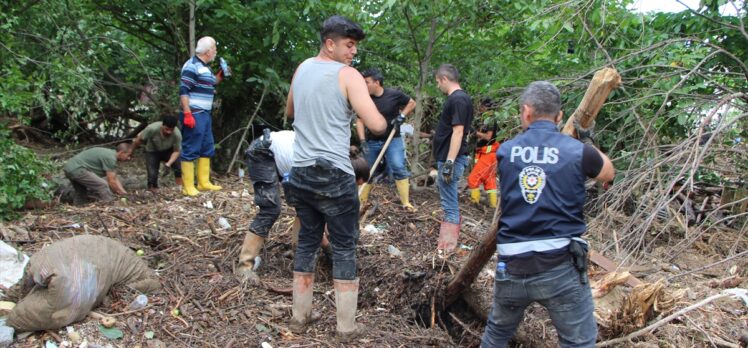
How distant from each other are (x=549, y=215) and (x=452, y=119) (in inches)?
105

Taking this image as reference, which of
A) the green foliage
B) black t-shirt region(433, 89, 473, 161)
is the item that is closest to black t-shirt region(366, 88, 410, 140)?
the green foliage

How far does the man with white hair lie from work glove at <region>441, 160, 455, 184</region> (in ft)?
9.85

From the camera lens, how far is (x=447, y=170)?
5234 millimetres

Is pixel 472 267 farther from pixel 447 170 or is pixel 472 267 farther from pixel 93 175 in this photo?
pixel 93 175

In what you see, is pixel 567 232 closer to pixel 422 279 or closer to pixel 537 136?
pixel 537 136

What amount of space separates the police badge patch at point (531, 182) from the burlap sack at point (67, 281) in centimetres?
266

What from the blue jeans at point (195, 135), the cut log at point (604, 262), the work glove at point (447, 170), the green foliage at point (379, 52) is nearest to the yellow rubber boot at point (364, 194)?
the work glove at point (447, 170)

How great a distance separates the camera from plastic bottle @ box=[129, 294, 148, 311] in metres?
3.80

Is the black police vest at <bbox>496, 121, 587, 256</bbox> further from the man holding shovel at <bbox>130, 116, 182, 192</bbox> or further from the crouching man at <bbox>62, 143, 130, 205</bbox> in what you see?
the man holding shovel at <bbox>130, 116, 182, 192</bbox>

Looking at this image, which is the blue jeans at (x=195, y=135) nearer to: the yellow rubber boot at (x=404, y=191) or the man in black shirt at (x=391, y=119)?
the man in black shirt at (x=391, y=119)

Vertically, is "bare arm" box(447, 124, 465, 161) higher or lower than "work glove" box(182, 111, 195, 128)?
higher

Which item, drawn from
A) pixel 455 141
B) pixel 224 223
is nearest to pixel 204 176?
pixel 224 223

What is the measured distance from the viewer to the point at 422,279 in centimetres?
468

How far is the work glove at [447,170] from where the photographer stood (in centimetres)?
524
